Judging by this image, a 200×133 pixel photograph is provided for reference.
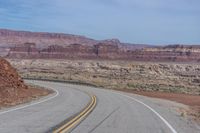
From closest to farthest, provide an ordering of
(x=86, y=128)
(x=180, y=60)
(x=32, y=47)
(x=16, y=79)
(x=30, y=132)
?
(x=30, y=132)
(x=86, y=128)
(x=16, y=79)
(x=180, y=60)
(x=32, y=47)

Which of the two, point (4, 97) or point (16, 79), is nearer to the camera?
point (4, 97)

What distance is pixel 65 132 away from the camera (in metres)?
12.8

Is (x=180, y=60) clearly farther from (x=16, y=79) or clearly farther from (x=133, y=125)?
(x=133, y=125)

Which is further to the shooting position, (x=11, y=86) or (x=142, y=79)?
(x=142, y=79)

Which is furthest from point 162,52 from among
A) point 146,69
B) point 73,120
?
point 73,120

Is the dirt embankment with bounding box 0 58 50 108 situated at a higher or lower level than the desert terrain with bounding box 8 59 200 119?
higher

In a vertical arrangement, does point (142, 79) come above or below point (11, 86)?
below

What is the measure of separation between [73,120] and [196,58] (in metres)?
179

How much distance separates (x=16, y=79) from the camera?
3719 centimetres

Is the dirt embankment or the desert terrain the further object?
the desert terrain

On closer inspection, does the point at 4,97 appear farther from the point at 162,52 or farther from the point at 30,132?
the point at 162,52

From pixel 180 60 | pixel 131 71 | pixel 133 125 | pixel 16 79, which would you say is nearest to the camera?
pixel 133 125

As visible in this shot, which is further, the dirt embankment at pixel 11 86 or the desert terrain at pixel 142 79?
the desert terrain at pixel 142 79

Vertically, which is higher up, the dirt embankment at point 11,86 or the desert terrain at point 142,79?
the dirt embankment at point 11,86
